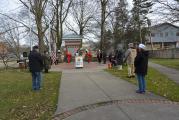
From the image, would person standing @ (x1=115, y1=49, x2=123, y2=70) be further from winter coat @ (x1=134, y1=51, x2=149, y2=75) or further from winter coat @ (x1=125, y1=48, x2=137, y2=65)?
winter coat @ (x1=134, y1=51, x2=149, y2=75)

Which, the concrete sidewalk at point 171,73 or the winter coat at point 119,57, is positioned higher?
the winter coat at point 119,57

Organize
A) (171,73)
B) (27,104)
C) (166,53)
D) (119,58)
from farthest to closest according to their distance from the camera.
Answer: (166,53) < (119,58) < (171,73) < (27,104)

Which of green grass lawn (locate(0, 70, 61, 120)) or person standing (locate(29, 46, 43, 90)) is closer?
green grass lawn (locate(0, 70, 61, 120))

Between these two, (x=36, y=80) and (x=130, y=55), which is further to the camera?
(x=130, y=55)

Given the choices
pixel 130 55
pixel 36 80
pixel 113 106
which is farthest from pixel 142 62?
pixel 130 55

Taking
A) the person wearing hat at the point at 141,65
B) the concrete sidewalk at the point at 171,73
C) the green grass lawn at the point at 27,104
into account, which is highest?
the person wearing hat at the point at 141,65

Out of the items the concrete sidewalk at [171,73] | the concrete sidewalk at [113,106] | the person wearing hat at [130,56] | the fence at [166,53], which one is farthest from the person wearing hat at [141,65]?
the fence at [166,53]

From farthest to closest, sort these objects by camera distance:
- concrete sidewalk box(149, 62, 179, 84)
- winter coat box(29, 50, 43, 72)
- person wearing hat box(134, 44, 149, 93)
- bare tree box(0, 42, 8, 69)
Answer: bare tree box(0, 42, 8, 69) → concrete sidewalk box(149, 62, 179, 84) → winter coat box(29, 50, 43, 72) → person wearing hat box(134, 44, 149, 93)

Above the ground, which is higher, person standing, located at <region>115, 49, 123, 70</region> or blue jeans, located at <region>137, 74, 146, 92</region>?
person standing, located at <region>115, 49, 123, 70</region>

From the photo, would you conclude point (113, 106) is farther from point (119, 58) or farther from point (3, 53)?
point (3, 53)

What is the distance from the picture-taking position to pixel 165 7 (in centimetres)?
3206

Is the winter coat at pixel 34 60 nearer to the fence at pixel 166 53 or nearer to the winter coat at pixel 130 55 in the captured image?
the winter coat at pixel 130 55

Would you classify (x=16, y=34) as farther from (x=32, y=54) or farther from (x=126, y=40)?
(x=126, y=40)

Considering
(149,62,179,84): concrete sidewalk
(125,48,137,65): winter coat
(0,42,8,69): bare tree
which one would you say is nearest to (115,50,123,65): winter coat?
(149,62,179,84): concrete sidewalk
